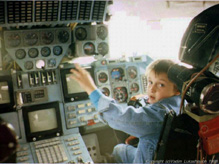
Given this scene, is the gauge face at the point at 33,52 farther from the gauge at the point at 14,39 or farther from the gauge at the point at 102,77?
the gauge at the point at 102,77

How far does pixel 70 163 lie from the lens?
2.18m

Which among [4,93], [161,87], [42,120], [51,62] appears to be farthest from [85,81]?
[4,93]

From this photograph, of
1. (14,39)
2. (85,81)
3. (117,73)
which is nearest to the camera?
(85,81)

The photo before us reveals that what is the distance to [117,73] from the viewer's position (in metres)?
2.89

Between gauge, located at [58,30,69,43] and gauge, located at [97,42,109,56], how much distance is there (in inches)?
13.7

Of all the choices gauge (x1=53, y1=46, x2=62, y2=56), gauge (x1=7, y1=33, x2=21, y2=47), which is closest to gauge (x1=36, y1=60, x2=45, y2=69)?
gauge (x1=53, y1=46, x2=62, y2=56)

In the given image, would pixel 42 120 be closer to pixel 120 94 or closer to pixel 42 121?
pixel 42 121

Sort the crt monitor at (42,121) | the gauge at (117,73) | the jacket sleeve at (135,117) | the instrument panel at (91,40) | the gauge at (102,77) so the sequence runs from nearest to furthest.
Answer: the jacket sleeve at (135,117), the crt monitor at (42,121), the instrument panel at (91,40), the gauge at (102,77), the gauge at (117,73)

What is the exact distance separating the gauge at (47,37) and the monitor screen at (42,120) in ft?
2.25

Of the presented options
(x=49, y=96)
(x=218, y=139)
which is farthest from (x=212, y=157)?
(x=49, y=96)

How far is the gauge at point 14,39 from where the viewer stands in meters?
2.25

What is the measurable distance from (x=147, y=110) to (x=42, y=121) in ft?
3.84

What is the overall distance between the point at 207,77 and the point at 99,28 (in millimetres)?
1433

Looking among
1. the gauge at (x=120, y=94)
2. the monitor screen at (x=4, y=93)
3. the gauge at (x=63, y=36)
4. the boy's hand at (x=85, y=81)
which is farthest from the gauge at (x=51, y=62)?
the gauge at (x=120, y=94)
